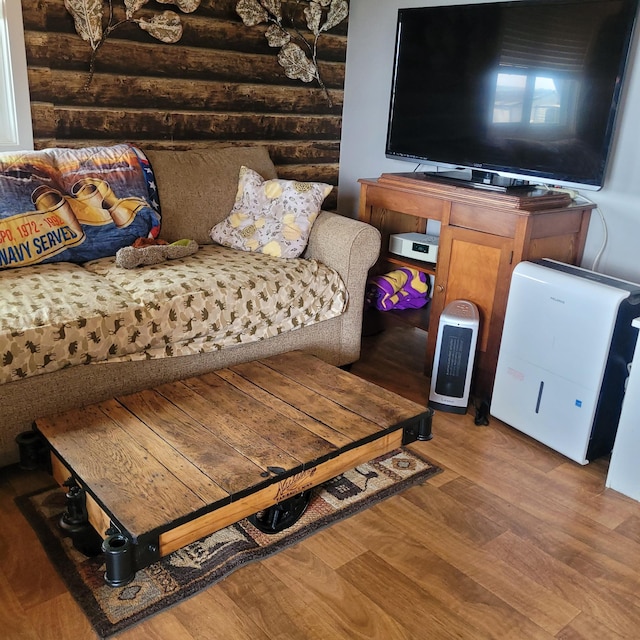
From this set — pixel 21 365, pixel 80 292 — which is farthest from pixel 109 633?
pixel 80 292

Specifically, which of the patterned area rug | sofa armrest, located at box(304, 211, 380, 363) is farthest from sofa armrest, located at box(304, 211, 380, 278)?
the patterned area rug

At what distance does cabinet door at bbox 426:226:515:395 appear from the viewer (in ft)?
8.11

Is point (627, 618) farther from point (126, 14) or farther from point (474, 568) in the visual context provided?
point (126, 14)

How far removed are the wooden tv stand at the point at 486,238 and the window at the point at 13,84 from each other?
157cm

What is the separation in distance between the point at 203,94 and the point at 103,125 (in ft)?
1.71

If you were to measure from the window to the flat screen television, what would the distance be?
5.23 ft

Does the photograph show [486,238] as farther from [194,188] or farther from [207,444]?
[207,444]

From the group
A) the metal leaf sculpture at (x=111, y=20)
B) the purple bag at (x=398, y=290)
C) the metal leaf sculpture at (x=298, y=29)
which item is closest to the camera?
the metal leaf sculpture at (x=111, y=20)

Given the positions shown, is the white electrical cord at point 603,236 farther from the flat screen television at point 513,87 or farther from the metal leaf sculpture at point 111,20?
the metal leaf sculpture at point 111,20

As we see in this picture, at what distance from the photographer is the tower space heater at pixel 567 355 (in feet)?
6.73

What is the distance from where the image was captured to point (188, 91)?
10.1 ft

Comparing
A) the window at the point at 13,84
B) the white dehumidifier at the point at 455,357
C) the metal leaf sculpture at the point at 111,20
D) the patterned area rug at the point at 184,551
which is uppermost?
the metal leaf sculpture at the point at 111,20

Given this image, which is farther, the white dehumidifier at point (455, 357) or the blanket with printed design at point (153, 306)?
the white dehumidifier at point (455, 357)

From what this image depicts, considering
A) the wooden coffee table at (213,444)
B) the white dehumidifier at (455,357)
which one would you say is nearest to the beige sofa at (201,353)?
the wooden coffee table at (213,444)
